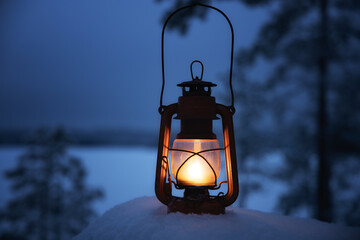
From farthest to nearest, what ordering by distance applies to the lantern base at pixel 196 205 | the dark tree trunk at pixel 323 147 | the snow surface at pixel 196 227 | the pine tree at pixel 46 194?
the pine tree at pixel 46 194, the dark tree trunk at pixel 323 147, the lantern base at pixel 196 205, the snow surface at pixel 196 227

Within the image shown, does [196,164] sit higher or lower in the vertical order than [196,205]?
higher

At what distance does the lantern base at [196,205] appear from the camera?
52.5 inches

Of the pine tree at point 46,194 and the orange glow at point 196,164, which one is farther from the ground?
the orange glow at point 196,164

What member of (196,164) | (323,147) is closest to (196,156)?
(196,164)

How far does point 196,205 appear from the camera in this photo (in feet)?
4.39

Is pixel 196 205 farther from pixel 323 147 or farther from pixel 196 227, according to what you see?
pixel 323 147

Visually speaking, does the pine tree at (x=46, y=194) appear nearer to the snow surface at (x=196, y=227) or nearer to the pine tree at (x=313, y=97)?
the pine tree at (x=313, y=97)

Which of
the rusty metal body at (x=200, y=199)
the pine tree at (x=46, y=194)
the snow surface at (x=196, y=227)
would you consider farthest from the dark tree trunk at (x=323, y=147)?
the pine tree at (x=46, y=194)

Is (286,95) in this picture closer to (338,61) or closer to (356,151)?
(338,61)

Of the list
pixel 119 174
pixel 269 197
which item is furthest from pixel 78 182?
pixel 269 197

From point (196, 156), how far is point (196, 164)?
4 centimetres

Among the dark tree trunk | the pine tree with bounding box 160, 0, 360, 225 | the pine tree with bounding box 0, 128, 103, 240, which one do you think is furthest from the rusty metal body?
the pine tree with bounding box 0, 128, 103, 240

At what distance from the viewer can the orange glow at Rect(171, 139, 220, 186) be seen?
1362 millimetres

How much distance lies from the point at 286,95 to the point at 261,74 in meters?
0.66
